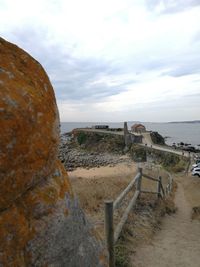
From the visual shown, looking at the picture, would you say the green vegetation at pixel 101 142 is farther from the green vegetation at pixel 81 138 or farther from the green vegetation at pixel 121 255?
the green vegetation at pixel 121 255

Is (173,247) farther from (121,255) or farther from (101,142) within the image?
(101,142)

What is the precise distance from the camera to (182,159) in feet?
109

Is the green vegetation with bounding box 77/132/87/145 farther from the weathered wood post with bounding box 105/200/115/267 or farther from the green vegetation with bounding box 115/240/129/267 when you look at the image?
the weathered wood post with bounding box 105/200/115/267

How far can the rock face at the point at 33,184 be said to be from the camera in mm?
2133

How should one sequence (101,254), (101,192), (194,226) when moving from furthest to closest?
(101,192) → (194,226) → (101,254)

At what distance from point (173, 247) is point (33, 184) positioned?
472 centimetres

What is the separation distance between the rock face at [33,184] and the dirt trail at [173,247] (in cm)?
288

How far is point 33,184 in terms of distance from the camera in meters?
2.41

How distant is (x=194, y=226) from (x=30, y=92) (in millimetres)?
7237

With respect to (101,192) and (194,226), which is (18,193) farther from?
(101,192)

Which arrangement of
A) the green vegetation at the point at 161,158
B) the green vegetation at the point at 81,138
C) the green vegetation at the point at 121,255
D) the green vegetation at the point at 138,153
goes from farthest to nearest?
the green vegetation at the point at 81,138 < the green vegetation at the point at 138,153 < the green vegetation at the point at 161,158 < the green vegetation at the point at 121,255

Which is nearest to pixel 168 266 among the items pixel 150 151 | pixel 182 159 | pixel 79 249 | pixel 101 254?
pixel 101 254

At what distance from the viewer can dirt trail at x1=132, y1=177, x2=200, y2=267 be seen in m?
5.32

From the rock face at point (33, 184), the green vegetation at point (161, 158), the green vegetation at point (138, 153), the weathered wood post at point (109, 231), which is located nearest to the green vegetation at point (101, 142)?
the green vegetation at point (138, 153)
